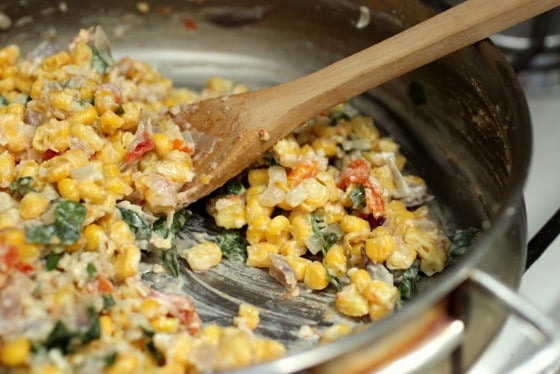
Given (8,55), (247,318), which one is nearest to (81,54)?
(8,55)

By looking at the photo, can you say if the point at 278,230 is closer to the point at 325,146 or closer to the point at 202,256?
the point at 202,256

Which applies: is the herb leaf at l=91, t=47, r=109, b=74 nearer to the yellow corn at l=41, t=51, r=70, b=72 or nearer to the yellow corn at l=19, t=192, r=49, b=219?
the yellow corn at l=41, t=51, r=70, b=72

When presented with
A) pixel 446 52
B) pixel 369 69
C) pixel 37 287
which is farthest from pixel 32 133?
pixel 446 52

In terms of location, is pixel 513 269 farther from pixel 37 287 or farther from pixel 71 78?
pixel 71 78

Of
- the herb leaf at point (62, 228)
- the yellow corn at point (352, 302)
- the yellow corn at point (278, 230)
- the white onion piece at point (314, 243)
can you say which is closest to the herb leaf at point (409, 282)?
the yellow corn at point (352, 302)

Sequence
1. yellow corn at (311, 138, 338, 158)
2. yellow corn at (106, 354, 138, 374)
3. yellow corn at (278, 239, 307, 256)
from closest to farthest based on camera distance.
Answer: yellow corn at (106, 354, 138, 374) < yellow corn at (278, 239, 307, 256) < yellow corn at (311, 138, 338, 158)

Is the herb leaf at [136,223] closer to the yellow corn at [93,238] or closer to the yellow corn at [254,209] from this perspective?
the yellow corn at [93,238]

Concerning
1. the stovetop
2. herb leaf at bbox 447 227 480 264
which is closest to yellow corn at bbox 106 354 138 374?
the stovetop
